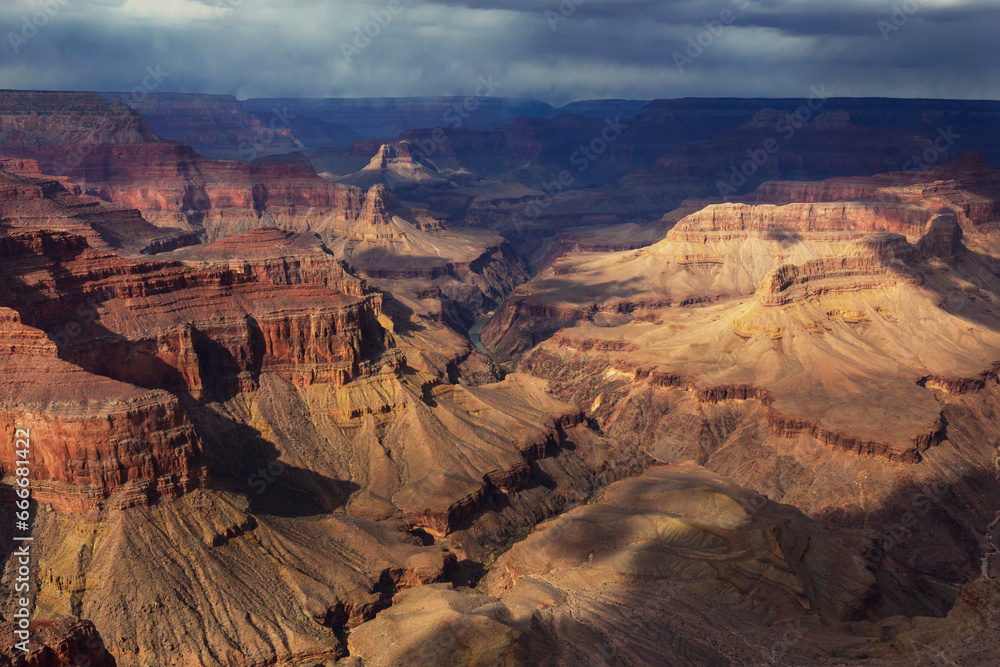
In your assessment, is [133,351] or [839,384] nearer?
[133,351]

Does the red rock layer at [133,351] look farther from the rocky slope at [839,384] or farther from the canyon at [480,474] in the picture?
the rocky slope at [839,384]

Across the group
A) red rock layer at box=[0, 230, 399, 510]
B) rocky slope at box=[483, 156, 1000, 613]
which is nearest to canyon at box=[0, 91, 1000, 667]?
red rock layer at box=[0, 230, 399, 510]

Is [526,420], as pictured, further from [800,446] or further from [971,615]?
[971,615]

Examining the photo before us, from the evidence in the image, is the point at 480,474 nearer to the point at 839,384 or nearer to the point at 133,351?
the point at 133,351

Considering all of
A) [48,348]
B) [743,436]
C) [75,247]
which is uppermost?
[75,247]

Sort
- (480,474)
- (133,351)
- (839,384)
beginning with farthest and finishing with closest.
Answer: (839,384), (480,474), (133,351)

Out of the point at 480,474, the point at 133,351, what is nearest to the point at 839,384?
the point at 480,474

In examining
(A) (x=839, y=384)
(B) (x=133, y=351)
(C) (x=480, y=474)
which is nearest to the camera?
(B) (x=133, y=351)

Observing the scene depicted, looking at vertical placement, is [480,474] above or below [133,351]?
below

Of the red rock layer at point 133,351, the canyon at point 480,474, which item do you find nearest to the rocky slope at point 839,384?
the canyon at point 480,474

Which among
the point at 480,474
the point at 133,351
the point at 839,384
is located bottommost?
the point at 480,474

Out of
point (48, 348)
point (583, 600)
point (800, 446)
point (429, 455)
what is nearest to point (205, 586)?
point (48, 348)
